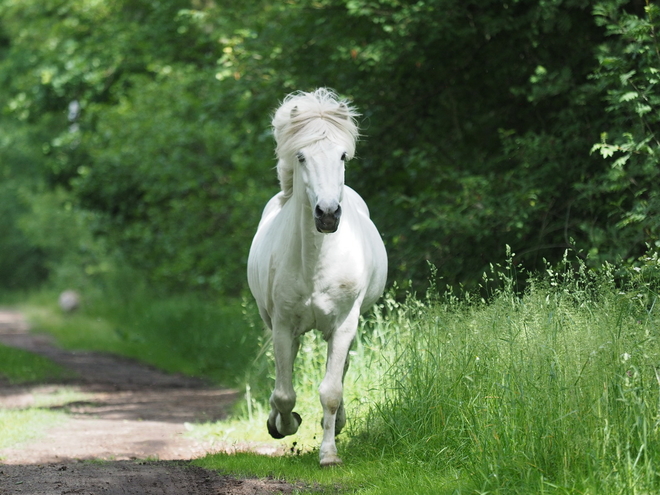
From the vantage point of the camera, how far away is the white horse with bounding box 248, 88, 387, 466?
534 centimetres

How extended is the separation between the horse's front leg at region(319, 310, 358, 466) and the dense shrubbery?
254 centimetres

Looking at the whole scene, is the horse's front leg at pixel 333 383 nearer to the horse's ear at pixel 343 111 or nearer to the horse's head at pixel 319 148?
the horse's head at pixel 319 148

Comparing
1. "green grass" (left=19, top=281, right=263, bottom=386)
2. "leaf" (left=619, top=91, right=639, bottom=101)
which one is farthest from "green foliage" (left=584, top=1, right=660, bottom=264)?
"green grass" (left=19, top=281, right=263, bottom=386)

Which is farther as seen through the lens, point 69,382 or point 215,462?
point 69,382

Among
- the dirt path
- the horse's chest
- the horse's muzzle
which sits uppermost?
the horse's muzzle

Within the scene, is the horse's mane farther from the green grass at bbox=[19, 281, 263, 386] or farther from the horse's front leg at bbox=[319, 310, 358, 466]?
the green grass at bbox=[19, 281, 263, 386]

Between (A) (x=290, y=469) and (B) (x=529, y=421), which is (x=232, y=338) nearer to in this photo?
(A) (x=290, y=469)

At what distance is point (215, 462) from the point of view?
5.82 m

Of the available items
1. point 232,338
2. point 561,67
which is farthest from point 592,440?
point 232,338

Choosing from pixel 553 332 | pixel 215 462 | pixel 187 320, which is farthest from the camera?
pixel 187 320

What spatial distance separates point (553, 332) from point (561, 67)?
540 cm

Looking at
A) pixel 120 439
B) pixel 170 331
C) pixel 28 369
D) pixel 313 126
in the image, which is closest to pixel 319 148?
pixel 313 126

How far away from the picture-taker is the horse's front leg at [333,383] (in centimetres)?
555

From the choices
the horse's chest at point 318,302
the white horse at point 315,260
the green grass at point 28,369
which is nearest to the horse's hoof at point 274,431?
the white horse at point 315,260
